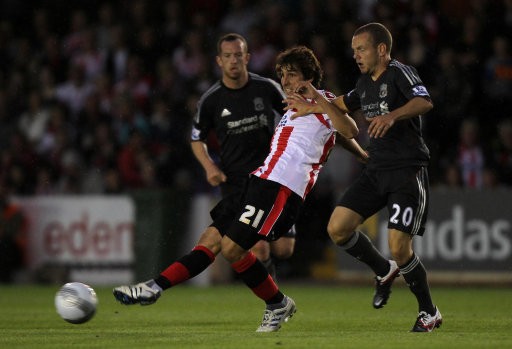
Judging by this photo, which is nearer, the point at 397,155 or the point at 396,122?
the point at 396,122

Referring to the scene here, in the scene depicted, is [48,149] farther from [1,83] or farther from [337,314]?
[337,314]

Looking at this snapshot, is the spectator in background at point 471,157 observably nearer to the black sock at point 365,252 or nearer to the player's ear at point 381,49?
the black sock at point 365,252

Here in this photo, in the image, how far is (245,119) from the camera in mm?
9906

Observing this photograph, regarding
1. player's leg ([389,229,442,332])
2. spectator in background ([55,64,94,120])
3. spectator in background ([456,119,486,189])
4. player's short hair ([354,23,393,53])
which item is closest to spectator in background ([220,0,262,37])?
spectator in background ([55,64,94,120])

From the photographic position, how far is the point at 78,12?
19.9m

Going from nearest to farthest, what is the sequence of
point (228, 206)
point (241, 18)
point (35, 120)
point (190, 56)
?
point (228, 206), point (190, 56), point (241, 18), point (35, 120)

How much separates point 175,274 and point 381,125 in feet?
6.54

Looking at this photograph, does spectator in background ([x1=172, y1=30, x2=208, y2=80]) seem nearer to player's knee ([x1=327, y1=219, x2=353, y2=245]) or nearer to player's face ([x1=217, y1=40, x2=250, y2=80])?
player's face ([x1=217, y1=40, x2=250, y2=80])

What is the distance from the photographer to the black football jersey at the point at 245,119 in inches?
390

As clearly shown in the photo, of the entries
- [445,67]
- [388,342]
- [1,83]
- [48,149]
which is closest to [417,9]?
[445,67]

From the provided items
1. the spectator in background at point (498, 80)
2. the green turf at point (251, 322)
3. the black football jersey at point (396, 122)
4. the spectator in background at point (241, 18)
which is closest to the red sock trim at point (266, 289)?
the green turf at point (251, 322)

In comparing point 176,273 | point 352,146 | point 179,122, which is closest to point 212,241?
point 176,273

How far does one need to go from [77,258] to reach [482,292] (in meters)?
5.72

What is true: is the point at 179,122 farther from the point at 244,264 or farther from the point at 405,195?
the point at 405,195
